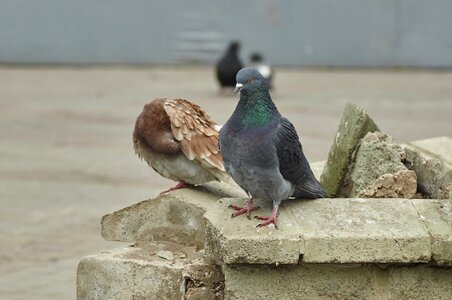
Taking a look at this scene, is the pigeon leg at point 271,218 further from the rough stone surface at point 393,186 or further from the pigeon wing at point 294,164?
the rough stone surface at point 393,186

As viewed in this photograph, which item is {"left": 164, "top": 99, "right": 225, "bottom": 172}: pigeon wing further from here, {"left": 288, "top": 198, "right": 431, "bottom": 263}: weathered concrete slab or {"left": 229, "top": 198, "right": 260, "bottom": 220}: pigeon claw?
{"left": 288, "top": 198, "right": 431, "bottom": 263}: weathered concrete slab

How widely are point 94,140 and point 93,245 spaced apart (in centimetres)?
595

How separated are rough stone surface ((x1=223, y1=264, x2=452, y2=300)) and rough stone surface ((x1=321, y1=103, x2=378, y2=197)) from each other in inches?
49.4

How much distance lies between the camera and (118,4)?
25375mm

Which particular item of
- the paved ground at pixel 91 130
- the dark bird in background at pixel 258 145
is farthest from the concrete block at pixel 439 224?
the paved ground at pixel 91 130

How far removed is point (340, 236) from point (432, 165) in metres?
1.13

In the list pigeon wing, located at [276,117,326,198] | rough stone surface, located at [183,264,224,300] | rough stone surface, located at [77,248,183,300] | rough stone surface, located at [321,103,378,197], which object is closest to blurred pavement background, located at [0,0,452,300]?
rough stone surface, located at [321,103,378,197]

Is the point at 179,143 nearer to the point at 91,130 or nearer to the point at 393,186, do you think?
the point at 393,186

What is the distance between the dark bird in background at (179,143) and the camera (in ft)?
19.9

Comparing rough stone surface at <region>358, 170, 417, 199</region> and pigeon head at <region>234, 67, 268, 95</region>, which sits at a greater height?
pigeon head at <region>234, 67, 268, 95</region>

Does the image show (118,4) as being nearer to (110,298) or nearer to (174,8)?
(174,8)

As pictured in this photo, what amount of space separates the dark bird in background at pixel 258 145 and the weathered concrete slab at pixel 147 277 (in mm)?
400

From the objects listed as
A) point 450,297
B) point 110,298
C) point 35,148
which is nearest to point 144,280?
point 110,298

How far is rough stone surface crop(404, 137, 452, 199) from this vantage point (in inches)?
224
